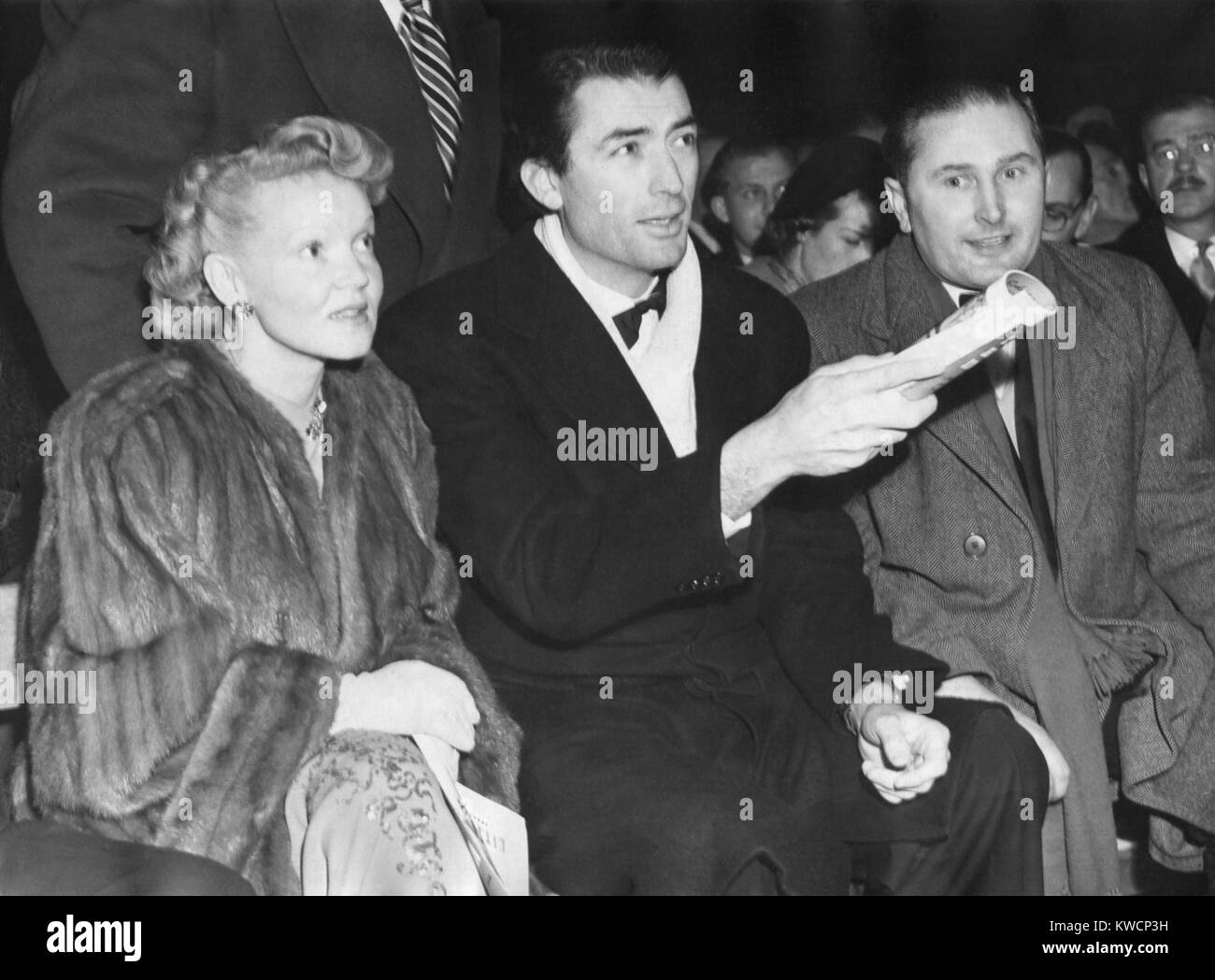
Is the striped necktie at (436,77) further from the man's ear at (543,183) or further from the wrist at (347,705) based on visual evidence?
the wrist at (347,705)

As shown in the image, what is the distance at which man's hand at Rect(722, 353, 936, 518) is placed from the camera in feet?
8.12

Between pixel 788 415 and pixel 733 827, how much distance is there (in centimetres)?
59

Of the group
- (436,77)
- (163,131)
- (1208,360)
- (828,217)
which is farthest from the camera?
(828,217)

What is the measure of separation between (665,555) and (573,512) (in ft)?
0.52

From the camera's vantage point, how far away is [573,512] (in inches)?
104

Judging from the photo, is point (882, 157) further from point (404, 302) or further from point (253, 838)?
point (253, 838)

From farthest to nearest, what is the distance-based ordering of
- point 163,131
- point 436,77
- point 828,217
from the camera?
1. point 828,217
2. point 436,77
3. point 163,131

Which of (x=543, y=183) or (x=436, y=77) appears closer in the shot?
(x=543, y=183)

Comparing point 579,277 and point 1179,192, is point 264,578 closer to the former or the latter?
point 579,277

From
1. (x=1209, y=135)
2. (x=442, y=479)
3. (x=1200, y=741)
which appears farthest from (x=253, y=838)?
(x=1209, y=135)

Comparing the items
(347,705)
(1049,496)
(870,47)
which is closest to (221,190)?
(347,705)

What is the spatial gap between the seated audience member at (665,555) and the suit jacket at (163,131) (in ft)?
0.50

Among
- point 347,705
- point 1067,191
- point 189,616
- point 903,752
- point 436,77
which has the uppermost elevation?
point 436,77

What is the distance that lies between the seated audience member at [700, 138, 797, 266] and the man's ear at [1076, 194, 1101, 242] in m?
0.55
